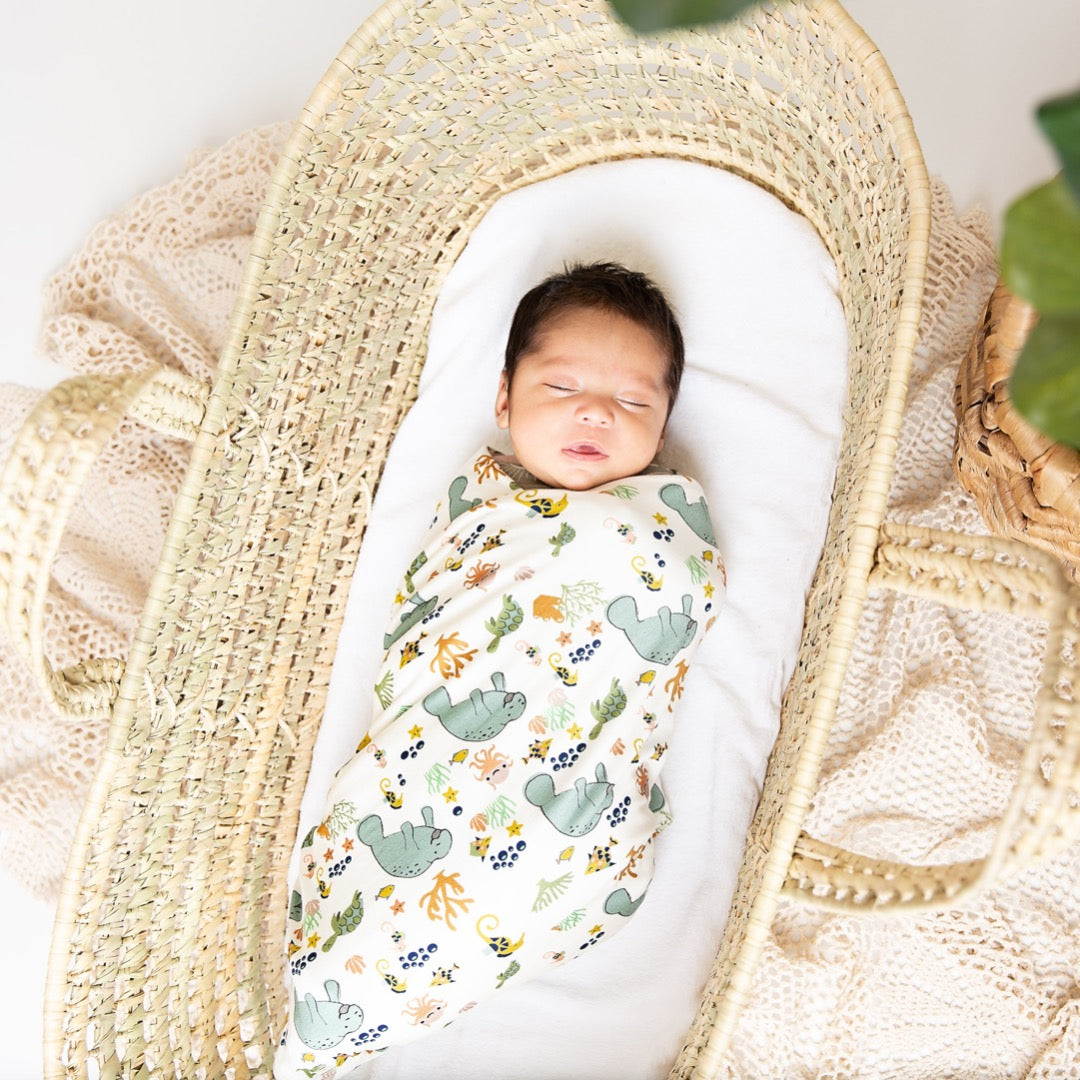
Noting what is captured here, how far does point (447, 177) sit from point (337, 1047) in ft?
3.36

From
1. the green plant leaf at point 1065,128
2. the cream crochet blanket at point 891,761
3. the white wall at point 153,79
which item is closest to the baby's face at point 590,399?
the cream crochet blanket at point 891,761

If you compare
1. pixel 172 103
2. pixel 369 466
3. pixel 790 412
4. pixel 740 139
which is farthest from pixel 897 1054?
pixel 172 103

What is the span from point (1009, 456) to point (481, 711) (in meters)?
0.59

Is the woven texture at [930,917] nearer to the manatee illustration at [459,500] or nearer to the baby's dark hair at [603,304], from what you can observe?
the baby's dark hair at [603,304]

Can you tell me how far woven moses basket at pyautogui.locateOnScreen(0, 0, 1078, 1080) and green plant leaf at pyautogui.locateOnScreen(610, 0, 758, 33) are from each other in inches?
21.3

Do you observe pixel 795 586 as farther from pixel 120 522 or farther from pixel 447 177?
pixel 120 522

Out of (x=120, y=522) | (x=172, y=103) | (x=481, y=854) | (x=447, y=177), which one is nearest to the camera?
(x=481, y=854)

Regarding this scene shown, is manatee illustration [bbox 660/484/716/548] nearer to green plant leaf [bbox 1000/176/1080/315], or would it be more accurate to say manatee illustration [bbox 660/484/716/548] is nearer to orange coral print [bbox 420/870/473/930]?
orange coral print [bbox 420/870/473/930]

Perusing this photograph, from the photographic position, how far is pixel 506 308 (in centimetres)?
145

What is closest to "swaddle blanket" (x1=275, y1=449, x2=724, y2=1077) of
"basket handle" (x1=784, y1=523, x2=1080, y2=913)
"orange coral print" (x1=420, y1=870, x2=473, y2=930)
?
"orange coral print" (x1=420, y1=870, x2=473, y2=930)

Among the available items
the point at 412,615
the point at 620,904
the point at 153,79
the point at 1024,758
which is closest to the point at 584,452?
the point at 412,615

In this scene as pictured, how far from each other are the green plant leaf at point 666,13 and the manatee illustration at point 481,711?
0.80 meters

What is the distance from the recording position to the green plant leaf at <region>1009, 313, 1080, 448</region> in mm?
516

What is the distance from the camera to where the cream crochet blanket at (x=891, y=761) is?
1338 millimetres
